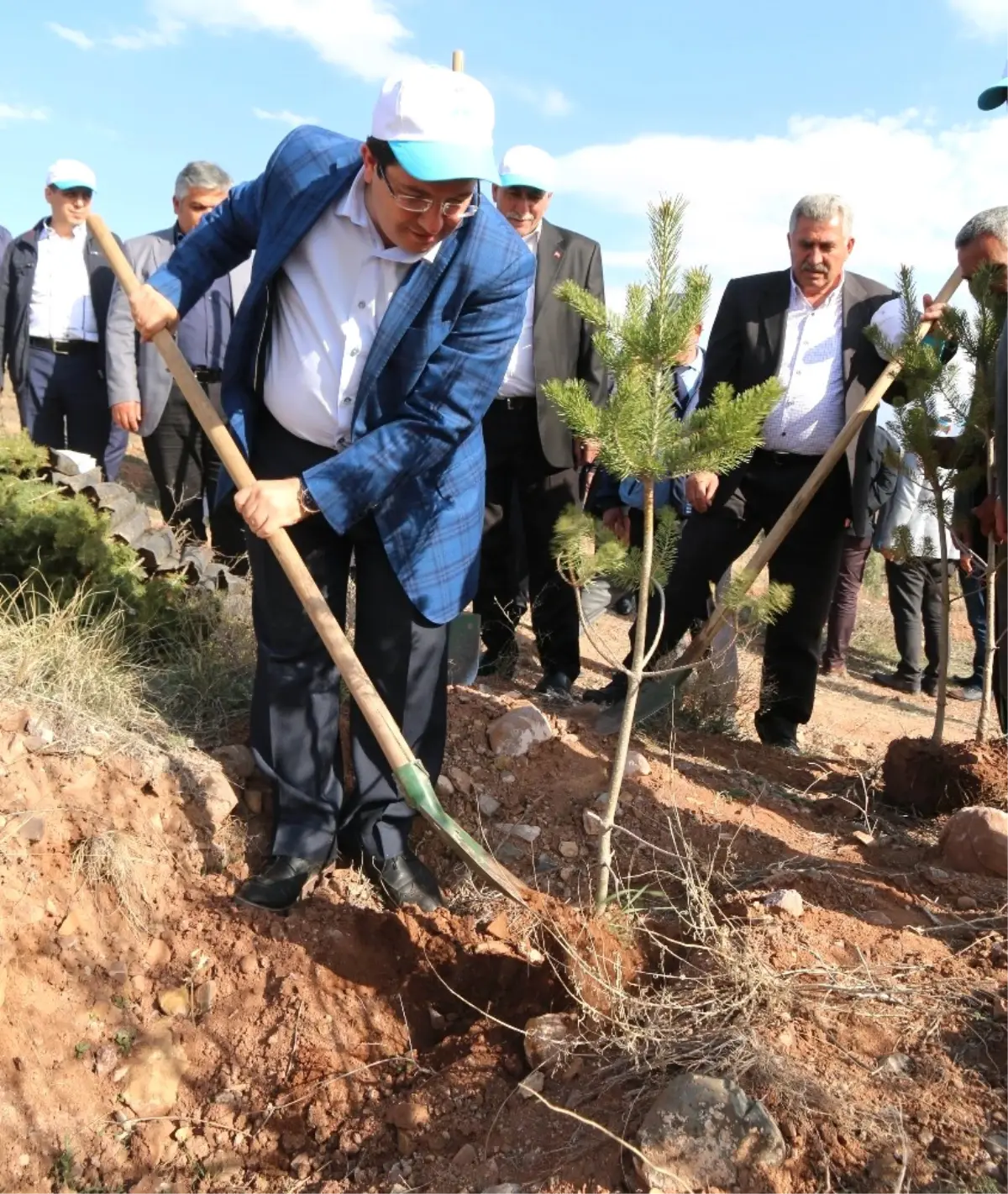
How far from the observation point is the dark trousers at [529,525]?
4.27 metres

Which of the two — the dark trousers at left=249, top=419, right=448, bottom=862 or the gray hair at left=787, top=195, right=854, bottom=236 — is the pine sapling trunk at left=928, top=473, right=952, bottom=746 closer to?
the gray hair at left=787, top=195, right=854, bottom=236

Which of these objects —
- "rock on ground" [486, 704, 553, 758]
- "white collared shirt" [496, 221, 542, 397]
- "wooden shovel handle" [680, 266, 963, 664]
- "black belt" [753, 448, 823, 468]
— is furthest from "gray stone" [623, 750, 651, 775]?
"white collared shirt" [496, 221, 542, 397]

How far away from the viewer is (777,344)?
160 inches

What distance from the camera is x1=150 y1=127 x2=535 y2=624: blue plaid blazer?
2.52m

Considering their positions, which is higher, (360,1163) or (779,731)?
(779,731)

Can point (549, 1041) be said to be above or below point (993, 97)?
below

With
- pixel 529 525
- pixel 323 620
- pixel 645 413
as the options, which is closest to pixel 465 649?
pixel 529 525

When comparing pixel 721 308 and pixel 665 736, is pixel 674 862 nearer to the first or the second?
pixel 665 736

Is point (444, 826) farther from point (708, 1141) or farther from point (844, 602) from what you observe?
point (844, 602)

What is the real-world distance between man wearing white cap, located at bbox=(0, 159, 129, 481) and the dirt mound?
415cm

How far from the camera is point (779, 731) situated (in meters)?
4.44

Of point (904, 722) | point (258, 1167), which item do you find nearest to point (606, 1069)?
point (258, 1167)

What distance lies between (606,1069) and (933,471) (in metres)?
2.45

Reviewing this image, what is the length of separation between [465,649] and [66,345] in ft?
9.40
